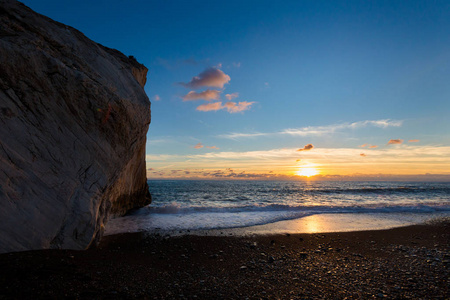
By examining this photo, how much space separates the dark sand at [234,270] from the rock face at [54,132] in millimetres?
912

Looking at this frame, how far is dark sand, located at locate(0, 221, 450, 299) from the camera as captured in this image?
457 centimetres

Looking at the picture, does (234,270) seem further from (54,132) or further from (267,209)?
(267,209)

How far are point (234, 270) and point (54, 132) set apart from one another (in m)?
6.91

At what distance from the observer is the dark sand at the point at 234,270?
4566mm

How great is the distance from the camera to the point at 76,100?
7.41 m

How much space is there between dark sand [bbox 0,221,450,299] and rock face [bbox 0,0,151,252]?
91 centimetres

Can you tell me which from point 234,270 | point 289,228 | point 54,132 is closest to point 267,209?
point 289,228

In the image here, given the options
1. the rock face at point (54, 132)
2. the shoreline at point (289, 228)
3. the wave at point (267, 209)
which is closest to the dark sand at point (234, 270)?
the rock face at point (54, 132)

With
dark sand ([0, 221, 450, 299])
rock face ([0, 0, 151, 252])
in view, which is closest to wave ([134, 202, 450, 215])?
dark sand ([0, 221, 450, 299])

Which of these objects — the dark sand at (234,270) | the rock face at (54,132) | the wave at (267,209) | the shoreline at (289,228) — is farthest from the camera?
the wave at (267,209)

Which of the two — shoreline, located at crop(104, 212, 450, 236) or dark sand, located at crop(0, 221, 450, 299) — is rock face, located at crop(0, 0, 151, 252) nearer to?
dark sand, located at crop(0, 221, 450, 299)

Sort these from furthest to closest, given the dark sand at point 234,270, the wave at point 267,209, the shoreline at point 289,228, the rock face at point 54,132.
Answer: the wave at point 267,209 < the shoreline at point 289,228 < the rock face at point 54,132 < the dark sand at point 234,270

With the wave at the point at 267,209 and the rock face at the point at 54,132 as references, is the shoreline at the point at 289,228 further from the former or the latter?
the wave at the point at 267,209

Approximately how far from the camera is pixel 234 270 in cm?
624
